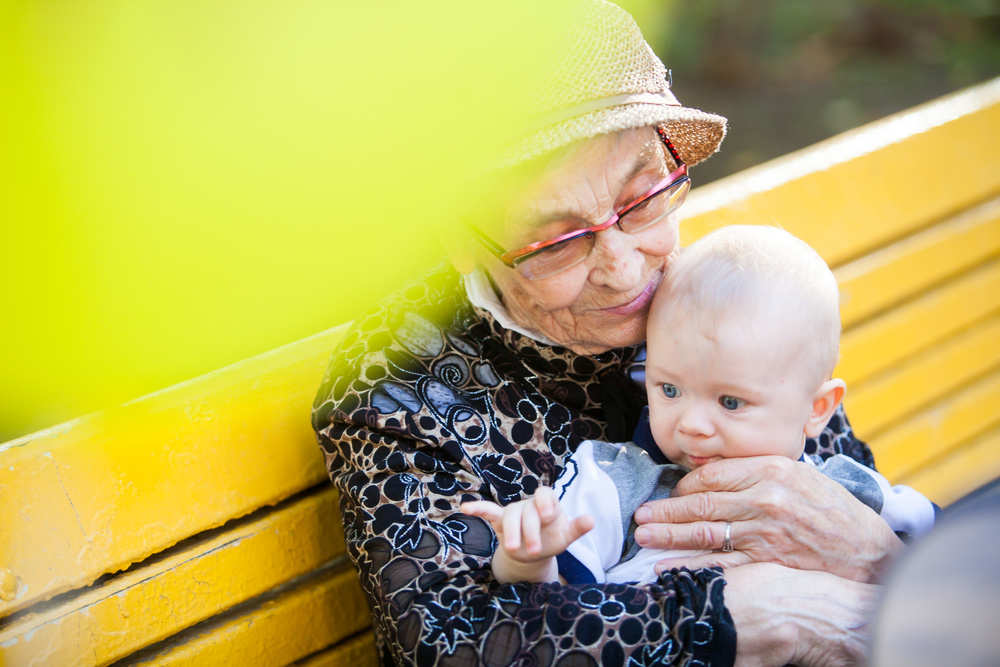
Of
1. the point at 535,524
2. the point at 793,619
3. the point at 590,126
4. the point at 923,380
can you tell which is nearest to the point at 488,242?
the point at 590,126

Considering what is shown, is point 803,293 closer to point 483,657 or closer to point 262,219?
point 483,657

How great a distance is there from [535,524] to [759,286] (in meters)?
0.70

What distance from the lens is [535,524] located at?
4.40 ft

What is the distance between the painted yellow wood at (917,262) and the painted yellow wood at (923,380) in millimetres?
266

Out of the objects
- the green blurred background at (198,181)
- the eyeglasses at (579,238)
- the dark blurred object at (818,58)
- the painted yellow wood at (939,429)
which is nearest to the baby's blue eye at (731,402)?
the eyeglasses at (579,238)

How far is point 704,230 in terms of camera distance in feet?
8.21

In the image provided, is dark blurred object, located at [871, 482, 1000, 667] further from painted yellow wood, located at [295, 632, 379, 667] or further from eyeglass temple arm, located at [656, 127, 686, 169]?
painted yellow wood, located at [295, 632, 379, 667]

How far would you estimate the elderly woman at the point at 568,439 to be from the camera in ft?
5.06

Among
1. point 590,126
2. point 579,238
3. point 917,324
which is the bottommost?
point 917,324

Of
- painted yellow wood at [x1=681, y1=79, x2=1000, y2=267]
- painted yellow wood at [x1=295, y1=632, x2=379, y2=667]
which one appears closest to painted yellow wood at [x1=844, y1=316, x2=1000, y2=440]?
painted yellow wood at [x1=681, y1=79, x2=1000, y2=267]

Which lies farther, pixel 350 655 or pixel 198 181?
pixel 198 181

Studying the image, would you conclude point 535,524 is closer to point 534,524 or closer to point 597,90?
point 534,524

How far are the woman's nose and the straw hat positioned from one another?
0.81ft

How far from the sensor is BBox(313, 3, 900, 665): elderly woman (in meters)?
1.54
